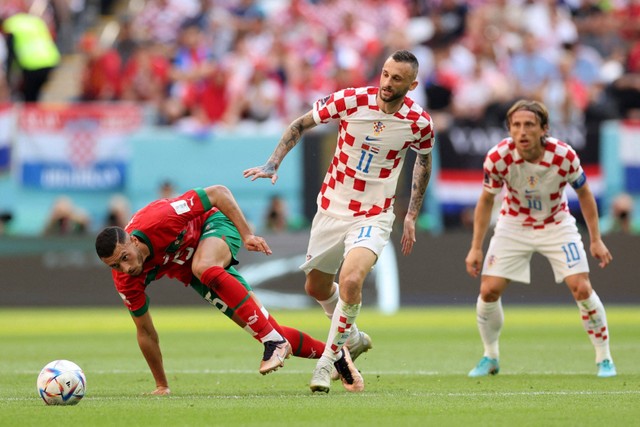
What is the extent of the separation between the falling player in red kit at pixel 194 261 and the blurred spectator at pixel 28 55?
14841 mm

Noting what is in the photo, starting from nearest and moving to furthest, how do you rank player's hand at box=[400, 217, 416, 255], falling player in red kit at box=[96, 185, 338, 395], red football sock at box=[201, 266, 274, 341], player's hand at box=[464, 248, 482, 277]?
1. falling player in red kit at box=[96, 185, 338, 395]
2. red football sock at box=[201, 266, 274, 341]
3. player's hand at box=[400, 217, 416, 255]
4. player's hand at box=[464, 248, 482, 277]

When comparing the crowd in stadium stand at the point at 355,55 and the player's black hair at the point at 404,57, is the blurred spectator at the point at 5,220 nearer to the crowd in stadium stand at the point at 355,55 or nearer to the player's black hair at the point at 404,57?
the crowd in stadium stand at the point at 355,55

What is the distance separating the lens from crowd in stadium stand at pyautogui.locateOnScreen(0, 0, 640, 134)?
72.8 ft

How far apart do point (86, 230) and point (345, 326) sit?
12.4 m

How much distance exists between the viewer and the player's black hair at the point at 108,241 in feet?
29.1

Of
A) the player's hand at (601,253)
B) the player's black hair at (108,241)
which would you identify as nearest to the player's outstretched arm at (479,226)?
the player's hand at (601,253)

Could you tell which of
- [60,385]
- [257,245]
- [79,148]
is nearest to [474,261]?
[257,245]

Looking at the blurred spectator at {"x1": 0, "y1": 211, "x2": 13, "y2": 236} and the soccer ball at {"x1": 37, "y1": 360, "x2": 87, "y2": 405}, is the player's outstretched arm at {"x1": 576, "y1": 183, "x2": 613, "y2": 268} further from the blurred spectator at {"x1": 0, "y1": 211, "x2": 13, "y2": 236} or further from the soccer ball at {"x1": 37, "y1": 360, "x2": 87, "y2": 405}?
the blurred spectator at {"x1": 0, "y1": 211, "x2": 13, "y2": 236}

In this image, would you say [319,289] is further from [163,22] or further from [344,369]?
[163,22]

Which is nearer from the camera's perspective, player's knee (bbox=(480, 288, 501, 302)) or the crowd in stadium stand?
player's knee (bbox=(480, 288, 501, 302))

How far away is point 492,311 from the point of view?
11.2 m

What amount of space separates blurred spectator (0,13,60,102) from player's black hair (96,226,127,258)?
50.6ft

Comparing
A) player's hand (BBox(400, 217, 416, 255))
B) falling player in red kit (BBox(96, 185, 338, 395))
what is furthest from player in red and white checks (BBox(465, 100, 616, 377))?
falling player in red kit (BBox(96, 185, 338, 395))

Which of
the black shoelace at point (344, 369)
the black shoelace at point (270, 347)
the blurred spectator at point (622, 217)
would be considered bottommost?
the blurred spectator at point (622, 217)
